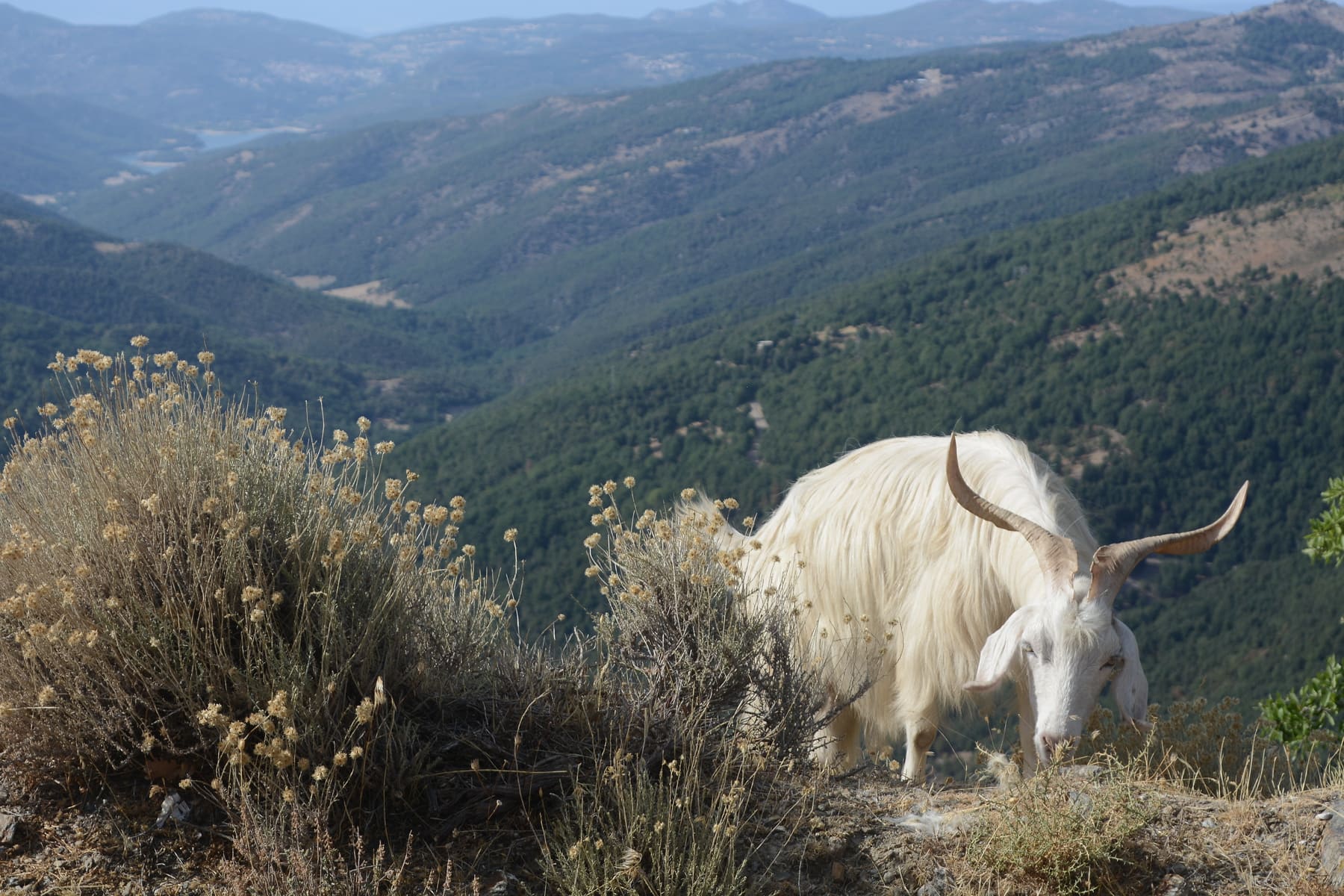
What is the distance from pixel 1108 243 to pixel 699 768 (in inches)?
2140

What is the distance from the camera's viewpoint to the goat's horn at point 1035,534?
4.14 m

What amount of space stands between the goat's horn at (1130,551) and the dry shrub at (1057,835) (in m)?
0.89

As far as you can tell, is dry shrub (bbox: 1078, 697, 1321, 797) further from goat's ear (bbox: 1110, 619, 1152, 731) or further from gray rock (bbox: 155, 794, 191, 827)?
gray rock (bbox: 155, 794, 191, 827)

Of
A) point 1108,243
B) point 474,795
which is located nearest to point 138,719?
point 474,795

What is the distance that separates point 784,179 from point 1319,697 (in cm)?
15725

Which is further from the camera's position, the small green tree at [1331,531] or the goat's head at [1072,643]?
the small green tree at [1331,531]

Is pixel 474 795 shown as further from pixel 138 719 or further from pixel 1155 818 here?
pixel 1155 818

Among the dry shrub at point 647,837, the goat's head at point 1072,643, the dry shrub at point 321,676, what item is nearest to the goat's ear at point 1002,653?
the goat's head at point 1072,643

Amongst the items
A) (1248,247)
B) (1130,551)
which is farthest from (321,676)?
(1248,247)

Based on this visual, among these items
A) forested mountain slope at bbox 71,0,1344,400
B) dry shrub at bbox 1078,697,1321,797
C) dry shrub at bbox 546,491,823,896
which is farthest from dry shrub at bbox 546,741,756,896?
forested mountain slope at bbox 71,0,1344,400

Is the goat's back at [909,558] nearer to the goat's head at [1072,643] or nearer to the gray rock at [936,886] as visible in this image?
the goat's head at [1072,643]

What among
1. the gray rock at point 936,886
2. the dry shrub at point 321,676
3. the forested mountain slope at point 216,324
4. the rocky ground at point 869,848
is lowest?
the forested mountain slope at point 216,324

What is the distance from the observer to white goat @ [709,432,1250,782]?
4.04 metres

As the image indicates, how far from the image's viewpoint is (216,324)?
3661 inches
